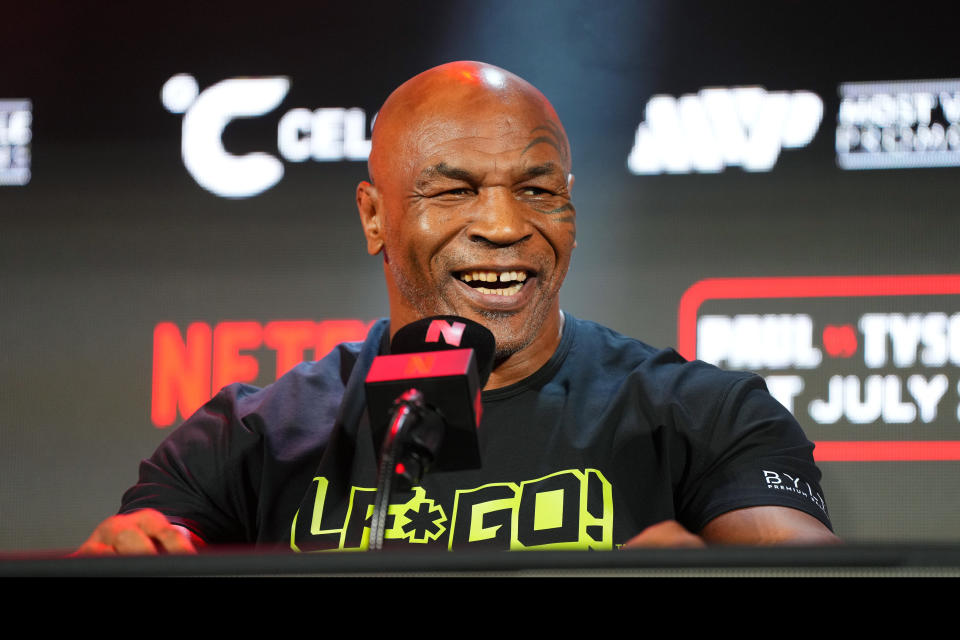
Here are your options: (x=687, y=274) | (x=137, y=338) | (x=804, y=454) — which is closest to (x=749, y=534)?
(x=804, y=454)

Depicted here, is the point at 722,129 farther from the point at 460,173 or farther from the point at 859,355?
Answer: the point at 460,173

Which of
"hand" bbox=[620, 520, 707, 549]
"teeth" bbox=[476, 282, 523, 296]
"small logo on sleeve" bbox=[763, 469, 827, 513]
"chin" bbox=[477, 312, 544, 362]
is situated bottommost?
"small logo on sleeve" bbox=[763, 469, 827, 513]

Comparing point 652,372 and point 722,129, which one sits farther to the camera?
point 722,129

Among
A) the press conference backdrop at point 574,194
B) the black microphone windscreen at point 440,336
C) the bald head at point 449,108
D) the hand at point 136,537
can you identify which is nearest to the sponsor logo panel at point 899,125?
the press conference backdrop at point 574,194

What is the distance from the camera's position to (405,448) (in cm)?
104

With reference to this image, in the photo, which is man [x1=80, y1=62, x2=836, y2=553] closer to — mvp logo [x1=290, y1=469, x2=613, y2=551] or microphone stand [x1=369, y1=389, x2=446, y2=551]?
mvp logo [x1=290, y1=469, x2=613, y2=551]

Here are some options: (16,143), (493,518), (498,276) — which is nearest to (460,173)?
(498,276)

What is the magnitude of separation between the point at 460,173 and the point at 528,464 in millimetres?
484

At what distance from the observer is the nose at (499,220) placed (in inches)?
66.2

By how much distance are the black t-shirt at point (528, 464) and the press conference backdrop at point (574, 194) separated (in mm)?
728

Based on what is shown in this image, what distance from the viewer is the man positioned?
153cm

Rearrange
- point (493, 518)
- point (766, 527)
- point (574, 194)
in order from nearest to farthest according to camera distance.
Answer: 1. point (766, 527)
2. point (493, 518)
3. point (574, 194)

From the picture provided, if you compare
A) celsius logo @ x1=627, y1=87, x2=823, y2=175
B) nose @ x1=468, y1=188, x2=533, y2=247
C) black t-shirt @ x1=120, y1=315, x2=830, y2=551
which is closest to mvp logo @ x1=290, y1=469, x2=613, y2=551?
black t-shirt @ x1=120, y1=315, x2=830, y2=551
